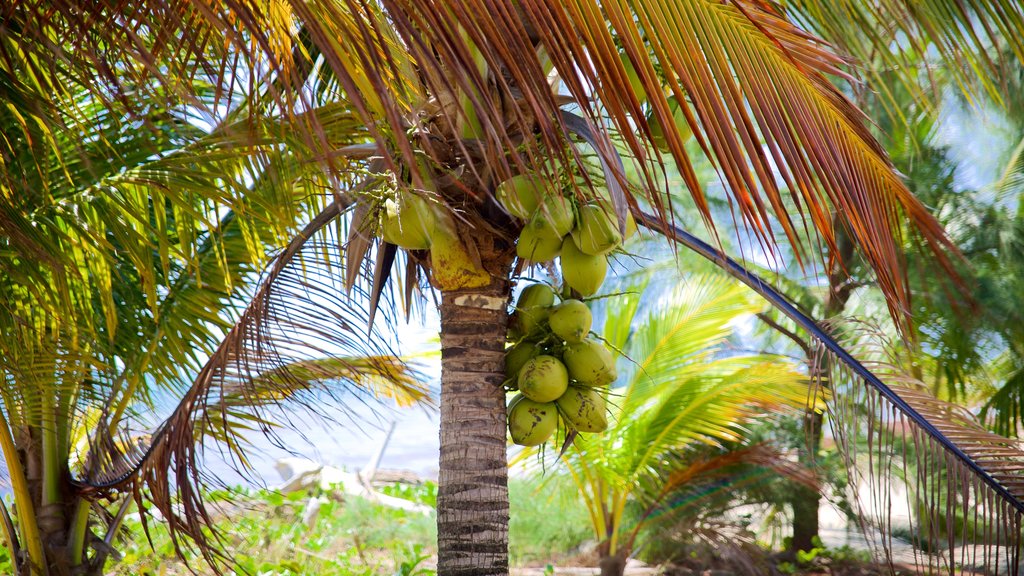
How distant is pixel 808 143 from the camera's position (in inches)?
48.3

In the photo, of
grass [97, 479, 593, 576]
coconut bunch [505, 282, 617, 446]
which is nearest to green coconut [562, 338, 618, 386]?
coconut bunch [505, 282, 617, 446]

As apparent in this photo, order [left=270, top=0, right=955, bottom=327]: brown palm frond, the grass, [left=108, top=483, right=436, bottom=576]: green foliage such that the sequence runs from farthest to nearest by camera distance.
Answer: the grass < [left=108, top=483, right=436, bottom=576]: green foliage < [left=270, top=0, right=955, bottom=327]: brown palm frond

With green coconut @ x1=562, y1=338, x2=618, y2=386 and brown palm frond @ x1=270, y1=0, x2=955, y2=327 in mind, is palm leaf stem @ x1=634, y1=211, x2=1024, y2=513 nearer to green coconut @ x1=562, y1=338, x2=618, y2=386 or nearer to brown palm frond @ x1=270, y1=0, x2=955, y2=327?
green coconut @ x1=562, y1=338, x2=618, y2=386

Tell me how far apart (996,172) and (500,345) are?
15.5ft

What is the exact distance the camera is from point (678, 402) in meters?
5.51

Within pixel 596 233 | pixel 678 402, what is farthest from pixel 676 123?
pixel 678 402

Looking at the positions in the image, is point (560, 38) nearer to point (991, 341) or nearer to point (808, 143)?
point (808, 143)

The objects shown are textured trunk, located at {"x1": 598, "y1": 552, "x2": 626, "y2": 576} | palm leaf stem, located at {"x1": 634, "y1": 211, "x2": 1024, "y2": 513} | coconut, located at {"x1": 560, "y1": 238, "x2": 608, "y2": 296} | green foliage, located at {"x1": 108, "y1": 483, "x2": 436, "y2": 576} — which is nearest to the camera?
coconut, located at {"x1": 560, "y1": 238, "x2": 608, "y2": 296}

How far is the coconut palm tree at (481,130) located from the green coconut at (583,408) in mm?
162

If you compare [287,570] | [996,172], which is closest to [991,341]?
[996,172]

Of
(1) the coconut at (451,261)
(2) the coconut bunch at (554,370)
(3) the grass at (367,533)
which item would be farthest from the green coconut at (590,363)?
(3) the grass at (367,533)

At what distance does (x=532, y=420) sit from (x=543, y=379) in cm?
14

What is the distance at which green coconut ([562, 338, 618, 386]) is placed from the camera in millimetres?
1970

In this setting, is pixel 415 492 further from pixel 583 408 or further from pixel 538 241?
pixel 538 241
